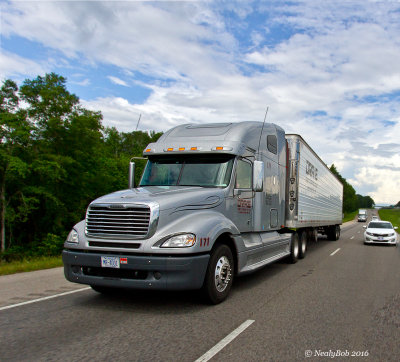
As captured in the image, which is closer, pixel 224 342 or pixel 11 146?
pixel 224 342

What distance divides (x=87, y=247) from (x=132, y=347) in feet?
6.73

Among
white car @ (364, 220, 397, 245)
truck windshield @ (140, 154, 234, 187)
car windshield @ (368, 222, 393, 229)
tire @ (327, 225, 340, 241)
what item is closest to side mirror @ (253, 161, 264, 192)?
truck windshield @ (140, 154, 234, 187)

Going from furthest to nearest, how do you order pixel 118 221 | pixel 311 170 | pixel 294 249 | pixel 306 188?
pixel 311 170 < pixel 306 188 < pixel 294 249 < pixel 118 221

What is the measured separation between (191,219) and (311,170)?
8.49m

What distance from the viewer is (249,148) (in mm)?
7617

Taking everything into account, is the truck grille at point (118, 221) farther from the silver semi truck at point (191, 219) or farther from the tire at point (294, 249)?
the tire at point (294, 249)

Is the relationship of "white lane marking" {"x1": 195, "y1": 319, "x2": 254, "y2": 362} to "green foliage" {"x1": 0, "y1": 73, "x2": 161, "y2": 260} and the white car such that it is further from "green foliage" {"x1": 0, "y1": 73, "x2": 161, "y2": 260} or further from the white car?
"green foliage" {"x1": 0, "y1": 73, "x2": 161, "y2": 260}

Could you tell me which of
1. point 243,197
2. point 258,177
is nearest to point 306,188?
point 243,197

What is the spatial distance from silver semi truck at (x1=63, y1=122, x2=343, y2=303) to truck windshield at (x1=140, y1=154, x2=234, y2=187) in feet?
0.06

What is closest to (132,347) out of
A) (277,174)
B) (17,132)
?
(277,174)

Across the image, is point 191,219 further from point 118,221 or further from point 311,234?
point 311,234

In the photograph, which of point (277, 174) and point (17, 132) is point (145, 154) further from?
point (17, 132)

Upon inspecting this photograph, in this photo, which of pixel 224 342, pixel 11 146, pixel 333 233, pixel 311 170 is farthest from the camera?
pixel 11 146

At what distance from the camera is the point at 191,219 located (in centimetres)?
570
